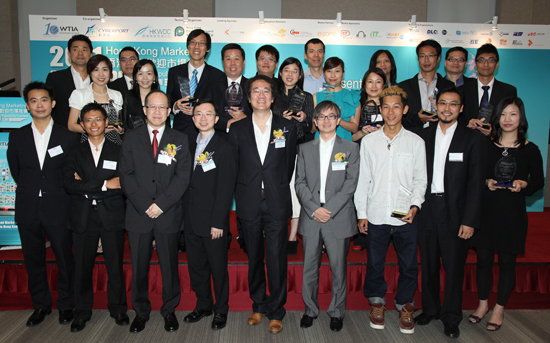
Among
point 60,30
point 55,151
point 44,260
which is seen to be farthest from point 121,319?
point 60,30

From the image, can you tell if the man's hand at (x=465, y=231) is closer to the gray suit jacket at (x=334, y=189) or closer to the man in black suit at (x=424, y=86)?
the gray suit jacket at (x=334, y=189)

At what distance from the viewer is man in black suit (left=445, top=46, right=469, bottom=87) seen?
409 centimetres

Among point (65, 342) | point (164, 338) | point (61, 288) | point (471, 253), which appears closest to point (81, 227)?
point (61, 288)

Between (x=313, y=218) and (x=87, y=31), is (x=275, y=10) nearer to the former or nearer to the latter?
(x=87, y=31)

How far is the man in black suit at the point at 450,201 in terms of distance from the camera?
3.06m

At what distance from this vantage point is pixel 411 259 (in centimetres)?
320

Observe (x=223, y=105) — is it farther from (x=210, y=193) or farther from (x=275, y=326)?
(x=275, y=326)

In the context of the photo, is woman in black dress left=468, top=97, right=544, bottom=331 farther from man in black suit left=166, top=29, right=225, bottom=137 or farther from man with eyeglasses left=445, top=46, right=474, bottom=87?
man in black suit left=166, top=29, right=225, bottom=137

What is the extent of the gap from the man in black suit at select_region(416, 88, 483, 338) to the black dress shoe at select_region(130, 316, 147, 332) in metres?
2.16

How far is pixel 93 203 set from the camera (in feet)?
10.3

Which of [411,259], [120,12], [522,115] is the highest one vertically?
[120,12]

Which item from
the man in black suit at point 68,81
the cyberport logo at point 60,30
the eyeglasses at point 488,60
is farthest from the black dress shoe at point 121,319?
the cyberport logo at point 60,30

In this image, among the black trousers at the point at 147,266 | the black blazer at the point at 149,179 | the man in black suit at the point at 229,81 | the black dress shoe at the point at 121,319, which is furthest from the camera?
the man in black suit at the point at 229,81

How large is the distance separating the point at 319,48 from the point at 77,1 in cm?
508
